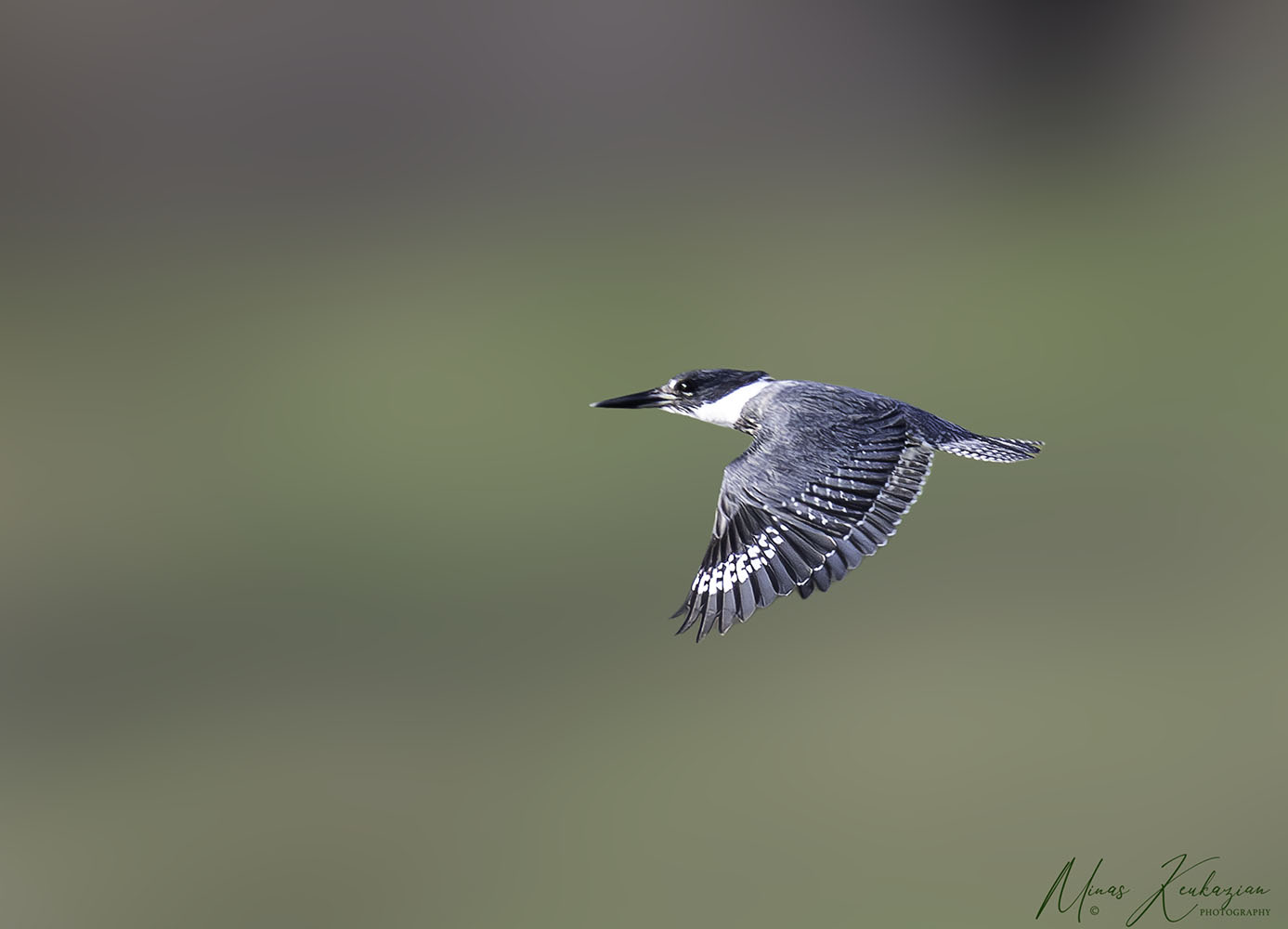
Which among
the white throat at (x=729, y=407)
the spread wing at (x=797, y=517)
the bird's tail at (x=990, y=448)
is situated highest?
the white throat at (x=729, y=407)

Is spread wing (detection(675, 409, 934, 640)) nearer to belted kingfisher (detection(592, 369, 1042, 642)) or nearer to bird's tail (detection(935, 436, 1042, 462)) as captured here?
belted kingfisher (detection(592, 369, 1042, 642))

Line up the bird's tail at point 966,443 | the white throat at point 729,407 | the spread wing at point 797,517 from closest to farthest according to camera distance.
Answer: the spread wing at point 797,517, the bird's tail at point 966,443, the white throat at point 729,407

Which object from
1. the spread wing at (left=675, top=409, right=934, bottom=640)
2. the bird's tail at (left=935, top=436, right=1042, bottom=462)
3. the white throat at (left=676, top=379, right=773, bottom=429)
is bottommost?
the spread wing at (left=675, top=409, right=934, bottom=640)

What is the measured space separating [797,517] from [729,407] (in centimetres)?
74

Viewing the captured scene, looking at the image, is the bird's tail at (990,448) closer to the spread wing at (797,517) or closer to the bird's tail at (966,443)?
the bird's tail at (966,443)

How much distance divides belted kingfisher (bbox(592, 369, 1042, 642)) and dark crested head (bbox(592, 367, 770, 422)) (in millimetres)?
47

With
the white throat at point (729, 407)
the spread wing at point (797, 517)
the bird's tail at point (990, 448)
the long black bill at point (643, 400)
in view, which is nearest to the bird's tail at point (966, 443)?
the bird's tail at point (990, 448)

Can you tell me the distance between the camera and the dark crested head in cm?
342

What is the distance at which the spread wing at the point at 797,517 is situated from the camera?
2633 mm

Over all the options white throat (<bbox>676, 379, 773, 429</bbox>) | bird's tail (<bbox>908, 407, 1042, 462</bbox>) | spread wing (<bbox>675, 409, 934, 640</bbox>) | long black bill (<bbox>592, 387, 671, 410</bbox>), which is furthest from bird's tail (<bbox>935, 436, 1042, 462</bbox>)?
long black bill (<bbox>592, 387, 671, 410</bbox>)

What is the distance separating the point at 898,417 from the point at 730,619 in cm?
89

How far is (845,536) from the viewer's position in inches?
106

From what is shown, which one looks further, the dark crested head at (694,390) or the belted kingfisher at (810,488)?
the dark crested head at (694,390)

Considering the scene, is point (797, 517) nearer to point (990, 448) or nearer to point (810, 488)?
point (810, 488)
